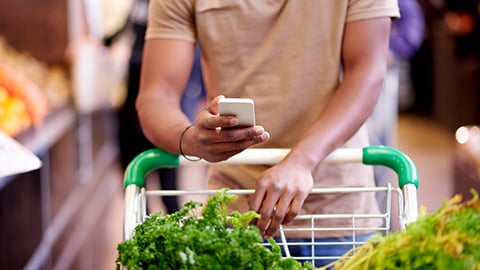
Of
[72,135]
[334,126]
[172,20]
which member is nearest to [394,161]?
[334,126]

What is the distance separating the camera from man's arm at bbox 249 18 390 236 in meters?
1.71

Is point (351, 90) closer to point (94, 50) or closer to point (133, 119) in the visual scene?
point (133, 119)

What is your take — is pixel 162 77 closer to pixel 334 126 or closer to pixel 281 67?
pixel 281 67

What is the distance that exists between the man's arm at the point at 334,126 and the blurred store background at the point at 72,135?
575mm

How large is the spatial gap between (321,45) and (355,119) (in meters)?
0.22

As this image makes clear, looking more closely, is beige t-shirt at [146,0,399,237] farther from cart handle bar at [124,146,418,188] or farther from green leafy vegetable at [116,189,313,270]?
green leafy vegetable at [116,189,313,270]

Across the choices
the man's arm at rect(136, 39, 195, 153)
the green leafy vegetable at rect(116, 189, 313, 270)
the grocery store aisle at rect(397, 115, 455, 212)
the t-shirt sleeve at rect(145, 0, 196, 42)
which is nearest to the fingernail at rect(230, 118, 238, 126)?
the green leafy vegetable at rect(116, 189, 313, 270)

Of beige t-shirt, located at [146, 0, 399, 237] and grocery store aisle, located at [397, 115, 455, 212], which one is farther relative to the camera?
grocery store aisle, located at [397, 115, 455, 212]

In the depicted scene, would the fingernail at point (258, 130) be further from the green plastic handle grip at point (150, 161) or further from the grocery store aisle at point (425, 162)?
the grocery store aisle at point (425, 162)

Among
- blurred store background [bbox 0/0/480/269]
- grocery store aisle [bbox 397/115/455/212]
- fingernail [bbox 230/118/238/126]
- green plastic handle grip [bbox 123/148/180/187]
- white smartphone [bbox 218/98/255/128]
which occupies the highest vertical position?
white smartphone [bbox 218/98/255/128]

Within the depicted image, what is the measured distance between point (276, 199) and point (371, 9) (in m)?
0.55

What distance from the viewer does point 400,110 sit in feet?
40.2

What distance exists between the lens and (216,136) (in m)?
1.67

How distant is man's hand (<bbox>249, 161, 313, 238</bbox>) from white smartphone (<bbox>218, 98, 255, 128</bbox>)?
18 cm
